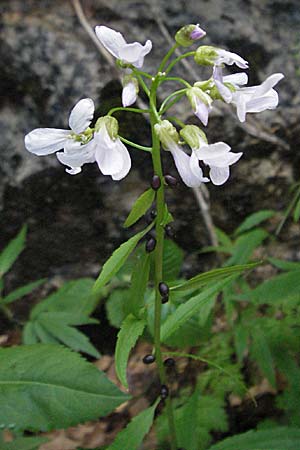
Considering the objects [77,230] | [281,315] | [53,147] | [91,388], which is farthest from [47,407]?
[77,230]

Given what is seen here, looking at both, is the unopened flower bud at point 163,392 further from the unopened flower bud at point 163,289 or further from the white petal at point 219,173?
the white petal at point 219,173

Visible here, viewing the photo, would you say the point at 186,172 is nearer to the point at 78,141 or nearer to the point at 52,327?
the point at 78,141

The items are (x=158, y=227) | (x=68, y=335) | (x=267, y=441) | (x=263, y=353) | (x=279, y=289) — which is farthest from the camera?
(x=68, y=335)

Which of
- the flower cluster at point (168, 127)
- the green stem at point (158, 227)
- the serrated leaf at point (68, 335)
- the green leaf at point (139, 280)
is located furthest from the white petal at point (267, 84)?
the serrated leaf at point (68, 335)

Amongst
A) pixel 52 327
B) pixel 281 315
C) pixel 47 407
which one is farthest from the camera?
pixel 281 315

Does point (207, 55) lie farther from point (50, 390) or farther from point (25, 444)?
point (25, 444)

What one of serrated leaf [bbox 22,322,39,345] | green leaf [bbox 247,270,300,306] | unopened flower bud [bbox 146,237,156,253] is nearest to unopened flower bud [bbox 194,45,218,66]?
unopened flower bud [bbox 146,237,156,253]

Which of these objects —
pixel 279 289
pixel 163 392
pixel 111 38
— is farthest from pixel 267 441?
pixel 111 38
